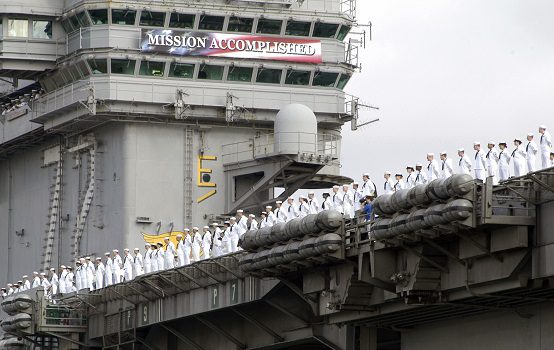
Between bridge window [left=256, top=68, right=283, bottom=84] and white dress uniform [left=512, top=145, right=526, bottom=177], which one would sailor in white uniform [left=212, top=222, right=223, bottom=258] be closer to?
bridge window [left=256, top=68, right=283, bottom=84]

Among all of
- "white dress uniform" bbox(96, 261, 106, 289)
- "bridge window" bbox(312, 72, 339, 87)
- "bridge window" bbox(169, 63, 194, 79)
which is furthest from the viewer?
"bridge window" bbox(312, 72, 339, 87)

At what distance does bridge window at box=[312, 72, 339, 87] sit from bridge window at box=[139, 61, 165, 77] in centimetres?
633

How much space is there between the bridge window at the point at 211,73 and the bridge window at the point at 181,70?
441mm

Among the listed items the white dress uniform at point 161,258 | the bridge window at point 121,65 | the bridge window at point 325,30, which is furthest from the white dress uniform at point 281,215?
the bridge window at point 325,30

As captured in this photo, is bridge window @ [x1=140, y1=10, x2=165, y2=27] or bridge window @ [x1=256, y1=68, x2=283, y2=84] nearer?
bridge window @ [x1=140, y1=10, x2=165, y2=27]

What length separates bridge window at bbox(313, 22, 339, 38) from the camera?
68938 mm

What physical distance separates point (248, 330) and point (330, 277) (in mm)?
8040

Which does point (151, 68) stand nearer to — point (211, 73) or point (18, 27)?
point (211, 73)

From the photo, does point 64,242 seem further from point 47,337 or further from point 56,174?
point 47,337

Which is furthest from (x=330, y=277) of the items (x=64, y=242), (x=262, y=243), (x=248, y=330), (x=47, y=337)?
(x=64, y=242)

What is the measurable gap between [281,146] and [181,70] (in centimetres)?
540

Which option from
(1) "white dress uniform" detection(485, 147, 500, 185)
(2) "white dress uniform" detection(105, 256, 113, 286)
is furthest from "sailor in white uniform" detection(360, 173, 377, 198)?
(2) "white dress uniform" detection(105, 256, 113, 286)

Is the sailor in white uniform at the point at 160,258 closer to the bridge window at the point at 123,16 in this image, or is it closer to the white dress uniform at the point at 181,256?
the white dress uniform at the point at 181,256

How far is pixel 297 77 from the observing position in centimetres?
6894
